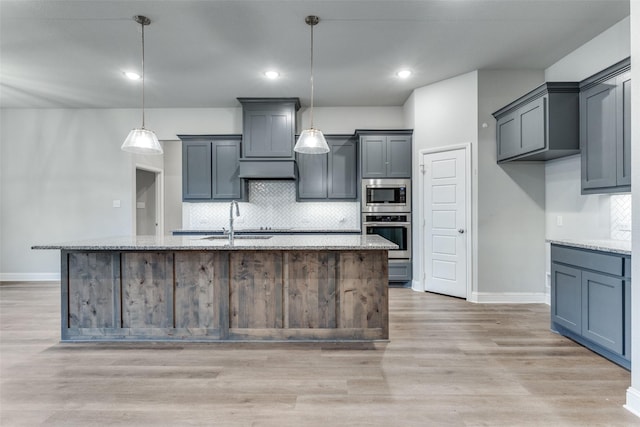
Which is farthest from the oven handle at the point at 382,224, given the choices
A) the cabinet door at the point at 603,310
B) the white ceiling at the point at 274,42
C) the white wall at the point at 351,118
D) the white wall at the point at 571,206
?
the cabinet door at the point at 603,310

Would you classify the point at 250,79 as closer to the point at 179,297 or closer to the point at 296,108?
the point at 296,108

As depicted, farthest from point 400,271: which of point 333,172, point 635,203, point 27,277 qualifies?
point 27,277

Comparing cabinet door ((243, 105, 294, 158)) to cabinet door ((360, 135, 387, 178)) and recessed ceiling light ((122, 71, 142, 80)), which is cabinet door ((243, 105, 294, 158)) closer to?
cabinet door ((360, 135, 387, 178))

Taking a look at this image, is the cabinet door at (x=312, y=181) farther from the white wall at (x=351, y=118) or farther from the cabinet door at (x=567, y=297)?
the cabinet door at (x=567, y=297)

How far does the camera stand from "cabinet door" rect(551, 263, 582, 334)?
111 inches

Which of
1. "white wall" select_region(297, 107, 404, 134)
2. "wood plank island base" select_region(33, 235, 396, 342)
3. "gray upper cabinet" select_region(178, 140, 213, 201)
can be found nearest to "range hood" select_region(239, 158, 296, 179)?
"gray upper cabinet" select_region(178, 140, 213, 201)

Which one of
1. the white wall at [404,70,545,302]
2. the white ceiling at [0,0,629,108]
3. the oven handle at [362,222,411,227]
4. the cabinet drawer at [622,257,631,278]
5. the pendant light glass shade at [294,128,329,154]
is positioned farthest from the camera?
the oven handle at [362,222,411,227]

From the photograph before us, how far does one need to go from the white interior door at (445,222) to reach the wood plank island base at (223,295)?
193 centimetres

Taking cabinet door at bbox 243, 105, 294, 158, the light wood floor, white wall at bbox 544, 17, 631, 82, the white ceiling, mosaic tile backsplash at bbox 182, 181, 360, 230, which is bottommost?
the light wood floor

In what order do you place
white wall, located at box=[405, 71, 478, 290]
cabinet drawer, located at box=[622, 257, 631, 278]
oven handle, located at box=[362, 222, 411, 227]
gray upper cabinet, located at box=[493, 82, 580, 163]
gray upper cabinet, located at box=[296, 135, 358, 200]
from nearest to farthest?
A: cabinet drawer, located at box=[622, 257, 631, 278] → gray upper cabinet, located at box=[493, 82, 580, 163] → white wall, located at box=[405, 71, 478, 290] → oven handle, located at box=[362, 222, 411, 227] → gray upper cabinet, located at box=[296, 135, 358, 200]

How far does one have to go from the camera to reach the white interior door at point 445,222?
4.38 meters

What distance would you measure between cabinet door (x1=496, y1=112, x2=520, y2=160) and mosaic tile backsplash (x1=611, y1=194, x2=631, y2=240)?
101 centimetres

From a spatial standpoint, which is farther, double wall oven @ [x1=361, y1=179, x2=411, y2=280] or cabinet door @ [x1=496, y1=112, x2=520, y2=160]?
double wall oven @ [x1=361, y1=179, x2=411, y2=280]

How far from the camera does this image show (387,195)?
197 inches
